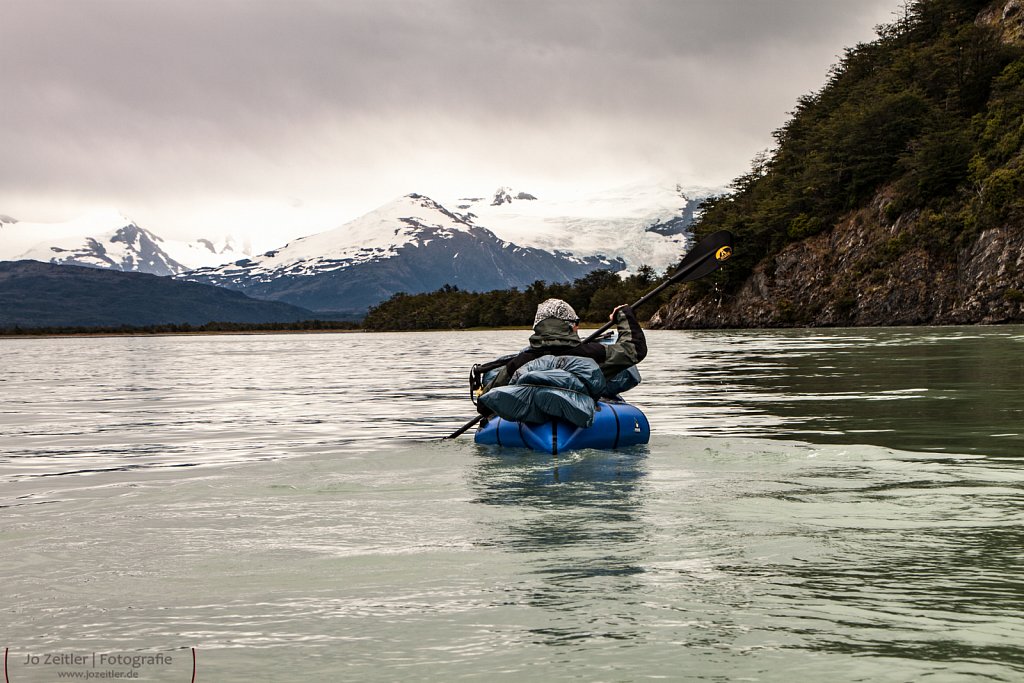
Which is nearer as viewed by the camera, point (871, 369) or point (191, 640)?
point (191, 640)

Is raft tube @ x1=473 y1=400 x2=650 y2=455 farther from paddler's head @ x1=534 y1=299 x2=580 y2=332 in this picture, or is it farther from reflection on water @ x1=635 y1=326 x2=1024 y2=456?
reflection on water @ x1=635 y1=326 x2=1024 y2=456

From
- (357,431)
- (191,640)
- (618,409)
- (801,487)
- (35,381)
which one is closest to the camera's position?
(191,640)

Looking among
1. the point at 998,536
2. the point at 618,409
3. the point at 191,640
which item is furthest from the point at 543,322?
the point at 191,640

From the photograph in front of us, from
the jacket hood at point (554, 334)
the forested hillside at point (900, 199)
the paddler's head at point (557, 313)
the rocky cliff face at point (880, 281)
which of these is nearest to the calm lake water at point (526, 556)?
the jacket hood at point (554, 334)

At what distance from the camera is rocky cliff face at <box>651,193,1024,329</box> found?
9050 cm

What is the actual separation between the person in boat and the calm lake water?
1395mm

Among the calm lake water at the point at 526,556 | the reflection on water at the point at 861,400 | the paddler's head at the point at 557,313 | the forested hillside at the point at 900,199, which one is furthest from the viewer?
the forested hillside at the point at 900,199

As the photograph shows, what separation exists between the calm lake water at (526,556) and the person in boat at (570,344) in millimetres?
1395

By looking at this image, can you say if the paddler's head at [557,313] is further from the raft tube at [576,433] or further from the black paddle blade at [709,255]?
the black paddle blade at [709,255]

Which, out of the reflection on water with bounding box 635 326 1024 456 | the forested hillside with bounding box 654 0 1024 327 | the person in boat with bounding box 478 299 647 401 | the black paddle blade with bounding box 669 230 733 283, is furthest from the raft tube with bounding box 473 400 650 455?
the forested hillside with bounding box 654 0 1024 327

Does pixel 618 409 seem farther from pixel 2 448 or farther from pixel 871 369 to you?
pixel 871 369

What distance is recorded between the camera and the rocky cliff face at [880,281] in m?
90.5

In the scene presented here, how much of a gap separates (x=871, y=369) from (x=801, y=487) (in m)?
23.2

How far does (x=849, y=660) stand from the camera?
562cm
